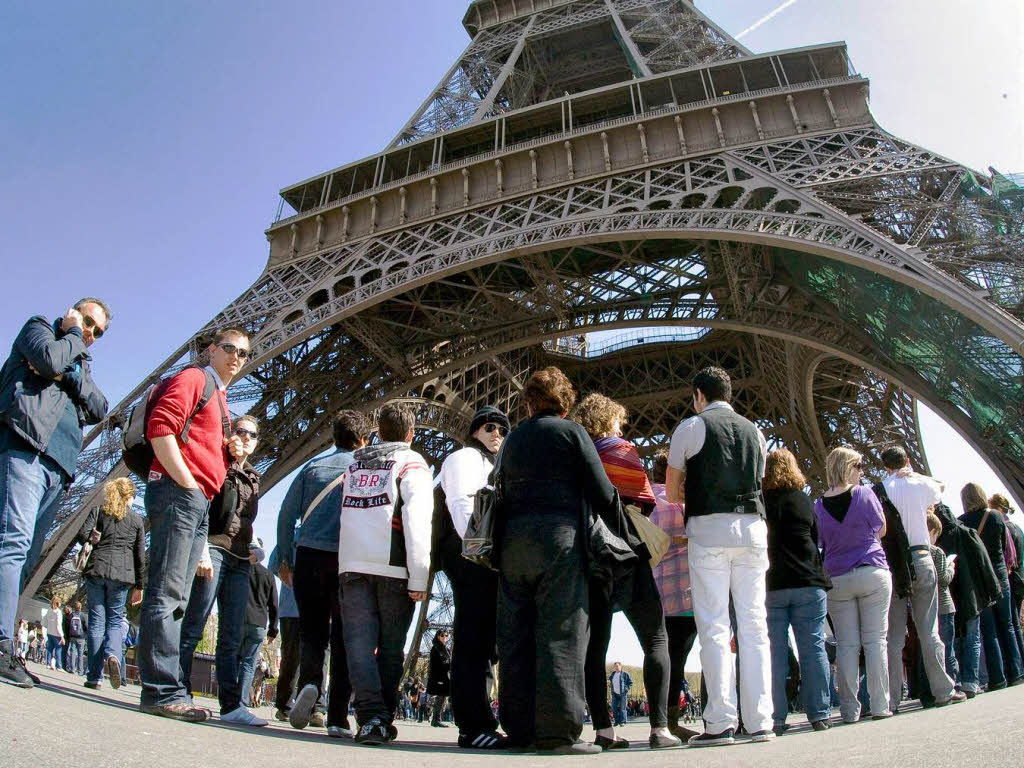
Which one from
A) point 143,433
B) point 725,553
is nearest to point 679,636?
point 725,553

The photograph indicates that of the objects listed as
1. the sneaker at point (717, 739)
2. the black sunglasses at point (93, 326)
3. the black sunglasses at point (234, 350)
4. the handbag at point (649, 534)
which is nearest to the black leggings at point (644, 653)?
the handbag at point (649, 534)

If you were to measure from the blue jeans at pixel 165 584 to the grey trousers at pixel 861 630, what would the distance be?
11.4 feet

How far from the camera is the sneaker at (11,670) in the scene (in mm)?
3398

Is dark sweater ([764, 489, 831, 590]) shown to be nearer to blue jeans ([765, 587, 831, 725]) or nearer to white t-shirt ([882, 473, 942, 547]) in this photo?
blue jeans ([765, 587, 831, 725])

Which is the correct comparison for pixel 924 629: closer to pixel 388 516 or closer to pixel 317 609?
pixel 388 516

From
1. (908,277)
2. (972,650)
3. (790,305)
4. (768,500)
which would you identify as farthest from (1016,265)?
(768,500)

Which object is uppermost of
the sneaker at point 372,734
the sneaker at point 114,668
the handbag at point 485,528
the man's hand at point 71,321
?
the man's hand at point 71,321

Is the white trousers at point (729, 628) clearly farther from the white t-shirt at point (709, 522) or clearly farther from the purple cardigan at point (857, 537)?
the purple cardigan at point (857, 537)

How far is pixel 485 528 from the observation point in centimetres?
342

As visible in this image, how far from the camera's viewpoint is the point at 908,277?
416 inches

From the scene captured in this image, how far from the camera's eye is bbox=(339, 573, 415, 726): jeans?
12.1 ft

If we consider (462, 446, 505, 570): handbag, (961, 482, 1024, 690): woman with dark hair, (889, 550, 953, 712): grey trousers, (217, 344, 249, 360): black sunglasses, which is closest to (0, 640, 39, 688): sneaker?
(217, 344, 249, 360): black sunglasses

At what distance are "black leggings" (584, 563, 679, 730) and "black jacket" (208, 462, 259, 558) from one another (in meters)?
2.01

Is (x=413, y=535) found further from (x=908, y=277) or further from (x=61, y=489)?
(x=908, y=277)
